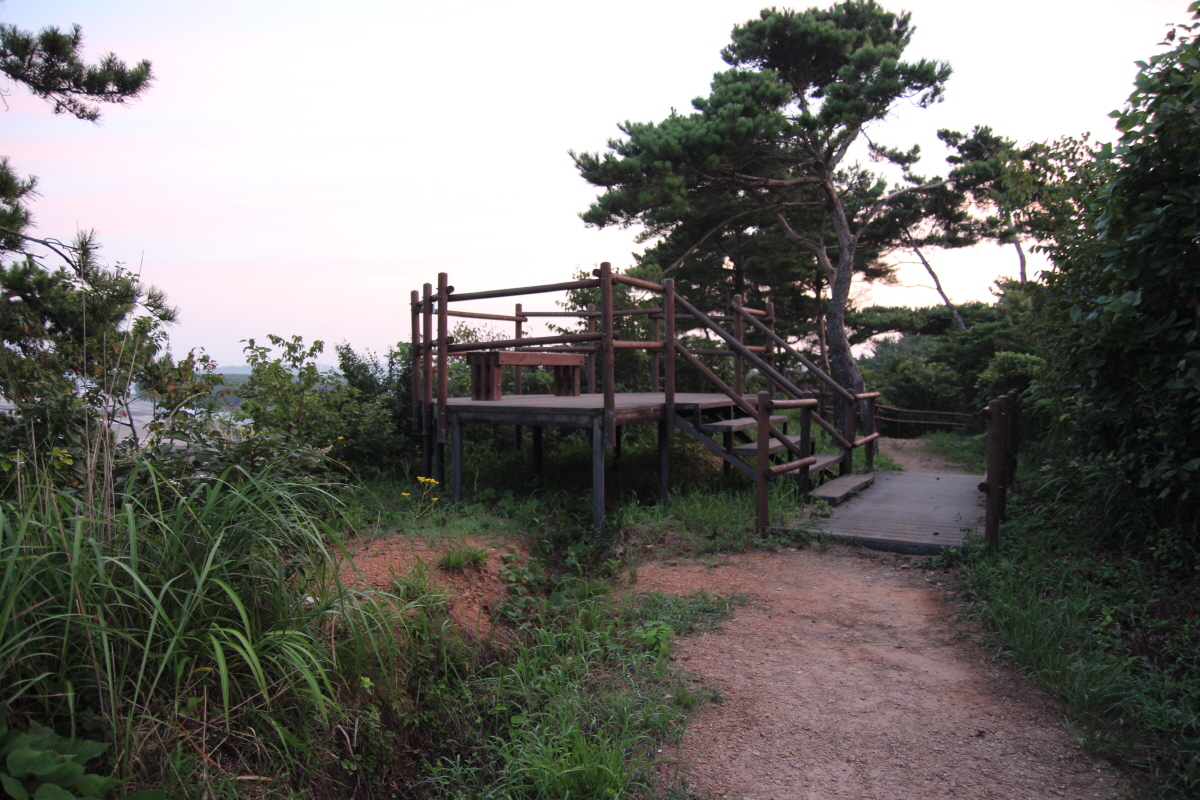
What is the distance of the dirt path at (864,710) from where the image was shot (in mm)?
2605

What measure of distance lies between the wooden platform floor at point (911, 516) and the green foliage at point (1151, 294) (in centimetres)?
138

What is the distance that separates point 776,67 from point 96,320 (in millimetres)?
15299

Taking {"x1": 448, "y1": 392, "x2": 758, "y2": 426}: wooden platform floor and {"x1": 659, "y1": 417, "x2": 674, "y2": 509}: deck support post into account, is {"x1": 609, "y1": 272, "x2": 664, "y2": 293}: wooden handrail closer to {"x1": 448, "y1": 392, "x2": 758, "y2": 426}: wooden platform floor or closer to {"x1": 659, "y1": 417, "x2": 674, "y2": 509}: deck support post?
{"x1": 448, "y1": 392, "x2": 758, "y2": 426}: wooden platform floor

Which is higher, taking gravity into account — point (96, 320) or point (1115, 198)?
point (1115, 198)

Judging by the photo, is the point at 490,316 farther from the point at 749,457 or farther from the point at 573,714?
the point at 573,714

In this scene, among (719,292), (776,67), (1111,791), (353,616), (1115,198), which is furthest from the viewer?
(719,292)

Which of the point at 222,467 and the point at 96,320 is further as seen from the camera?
the point at 96,320

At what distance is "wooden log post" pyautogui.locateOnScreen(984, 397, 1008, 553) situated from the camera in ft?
16.0

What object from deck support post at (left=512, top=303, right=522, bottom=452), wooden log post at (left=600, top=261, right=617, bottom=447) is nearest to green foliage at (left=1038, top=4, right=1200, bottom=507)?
wooden log post at (left=600, top=261, right=617, bottom=447)

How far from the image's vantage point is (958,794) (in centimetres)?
253

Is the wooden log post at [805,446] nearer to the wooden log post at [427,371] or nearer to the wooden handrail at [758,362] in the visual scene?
the wooden handrail at [758,362]

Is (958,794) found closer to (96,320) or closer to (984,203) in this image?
(96,320)

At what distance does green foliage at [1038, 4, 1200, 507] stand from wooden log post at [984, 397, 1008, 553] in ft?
2.38

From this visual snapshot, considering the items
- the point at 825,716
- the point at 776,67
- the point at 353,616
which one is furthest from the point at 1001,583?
the point at 776,67
